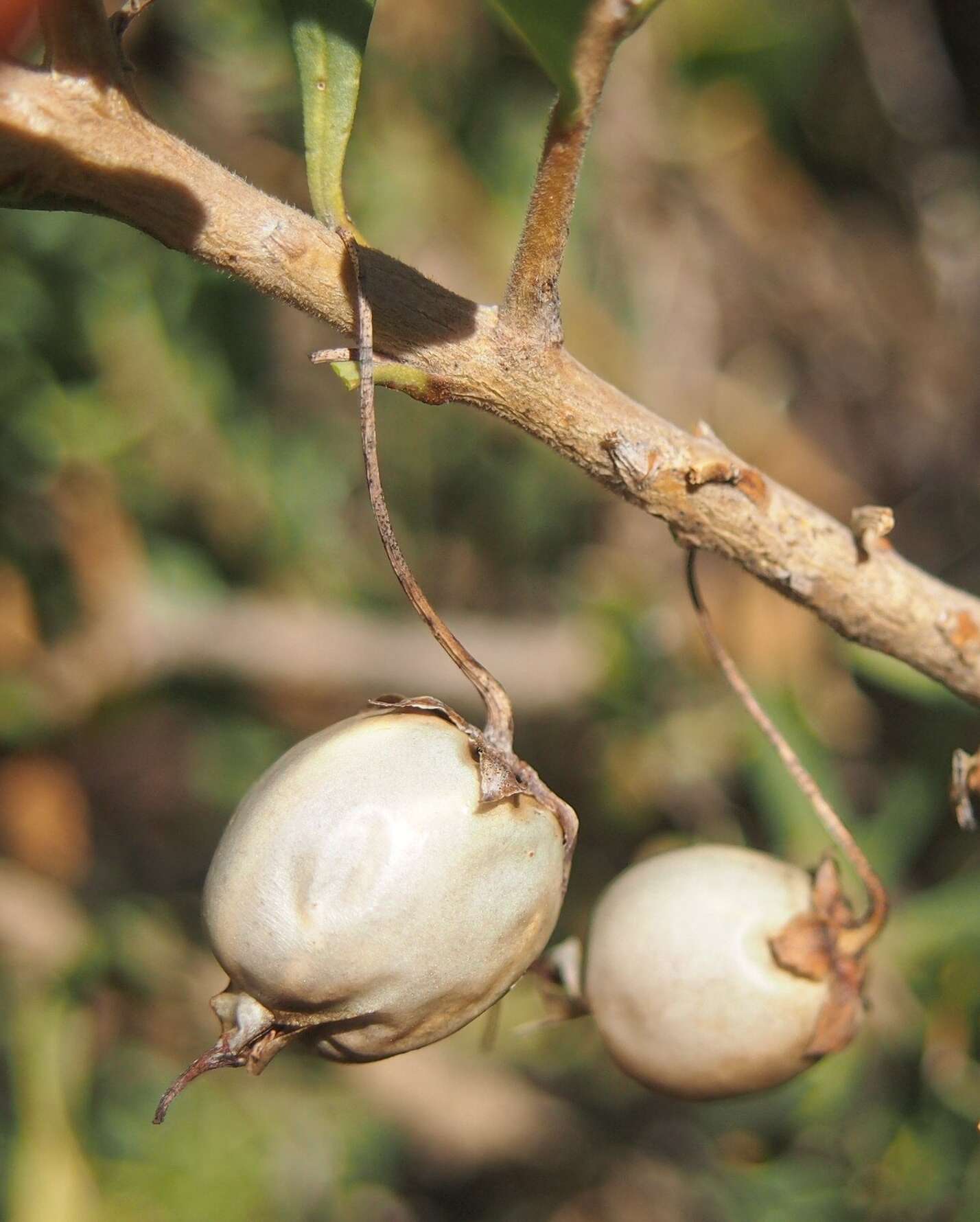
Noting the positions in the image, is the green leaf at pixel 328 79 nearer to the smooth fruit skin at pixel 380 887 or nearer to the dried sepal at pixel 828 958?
the smooth fruit skin at pixel 380 887

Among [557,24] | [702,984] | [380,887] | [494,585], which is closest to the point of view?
[557,24]

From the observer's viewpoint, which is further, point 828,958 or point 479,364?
point 828,958

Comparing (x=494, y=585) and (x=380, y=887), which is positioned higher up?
(x=380, y=887)

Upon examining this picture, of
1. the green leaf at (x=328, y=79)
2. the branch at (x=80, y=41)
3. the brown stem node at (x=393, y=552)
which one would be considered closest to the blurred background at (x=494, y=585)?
the brown stem node at (x=393, y=552)

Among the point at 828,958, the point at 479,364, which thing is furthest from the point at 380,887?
the point at 828,958

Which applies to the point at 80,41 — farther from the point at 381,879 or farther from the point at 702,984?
the point at 702,984

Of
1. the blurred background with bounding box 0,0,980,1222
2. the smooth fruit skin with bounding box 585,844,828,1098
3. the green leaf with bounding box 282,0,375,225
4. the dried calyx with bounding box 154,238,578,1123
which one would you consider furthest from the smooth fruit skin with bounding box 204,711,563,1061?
the blurred background with bounding box 0,0,980,1222

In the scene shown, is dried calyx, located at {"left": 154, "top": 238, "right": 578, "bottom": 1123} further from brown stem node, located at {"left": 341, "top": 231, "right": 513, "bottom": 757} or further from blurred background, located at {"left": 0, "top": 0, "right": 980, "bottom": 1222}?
blurred background, located at {"left": 0, "top": 0, "right": 980, "bottom": 1222}
